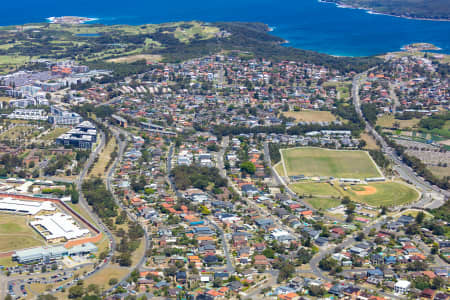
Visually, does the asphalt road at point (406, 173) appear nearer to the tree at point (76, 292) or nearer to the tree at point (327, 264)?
the tree at point (327, 264)

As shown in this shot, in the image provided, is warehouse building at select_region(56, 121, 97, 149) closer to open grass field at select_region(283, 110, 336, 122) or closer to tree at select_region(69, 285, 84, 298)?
open grass field at select_region(283, 110, 336, 122)

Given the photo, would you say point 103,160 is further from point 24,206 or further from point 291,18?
point 291,18

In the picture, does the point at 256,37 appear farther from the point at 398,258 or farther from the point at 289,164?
the point at 398,258

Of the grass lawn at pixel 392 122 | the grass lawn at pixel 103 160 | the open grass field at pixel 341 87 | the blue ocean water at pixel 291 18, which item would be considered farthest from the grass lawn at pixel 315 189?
the blue ocean water at pixel 291 18

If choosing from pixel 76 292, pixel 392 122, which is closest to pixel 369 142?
pixel 392 122

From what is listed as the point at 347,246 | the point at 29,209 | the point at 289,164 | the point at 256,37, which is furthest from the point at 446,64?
the point at 29,209
